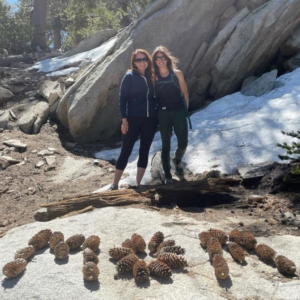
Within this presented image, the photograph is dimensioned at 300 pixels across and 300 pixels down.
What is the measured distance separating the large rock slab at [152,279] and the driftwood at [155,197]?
2.79 ft

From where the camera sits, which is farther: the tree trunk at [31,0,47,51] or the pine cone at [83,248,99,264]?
the tree trunk at [31,0,47,51]

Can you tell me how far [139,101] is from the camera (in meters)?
5.73

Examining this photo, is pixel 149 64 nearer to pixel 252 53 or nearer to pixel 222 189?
pixel 222 189

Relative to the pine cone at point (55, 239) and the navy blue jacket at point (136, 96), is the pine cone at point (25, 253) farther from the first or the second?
the navy blue jacket at point (136, 96)

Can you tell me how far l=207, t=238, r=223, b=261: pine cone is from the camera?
11.2 ft

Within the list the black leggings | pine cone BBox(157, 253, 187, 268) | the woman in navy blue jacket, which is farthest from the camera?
the black leggings

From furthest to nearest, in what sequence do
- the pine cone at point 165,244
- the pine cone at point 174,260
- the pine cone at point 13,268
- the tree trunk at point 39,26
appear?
the tree trunk at point 39,26
the pine cone at point 165,244
the pine cone at point 174,260
the pine cone at point 13,268

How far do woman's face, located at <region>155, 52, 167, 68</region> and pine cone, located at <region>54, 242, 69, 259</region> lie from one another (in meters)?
3.09

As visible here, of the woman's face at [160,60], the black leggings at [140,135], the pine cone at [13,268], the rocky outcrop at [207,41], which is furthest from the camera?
the rocky outcrop at [207,41]

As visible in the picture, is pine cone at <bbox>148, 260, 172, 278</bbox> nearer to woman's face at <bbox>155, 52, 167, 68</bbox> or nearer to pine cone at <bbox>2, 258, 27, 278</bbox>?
pine cone at <bbox>2, 258, 27, 278</bbox>

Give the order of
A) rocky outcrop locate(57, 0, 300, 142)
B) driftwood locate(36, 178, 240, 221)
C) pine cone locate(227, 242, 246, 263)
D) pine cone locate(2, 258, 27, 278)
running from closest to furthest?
pine cone locate(2, 258, 27, 278) < pine cone locate(227, 242, 246, 263) < driftwood locate(36, 178, 240, 221) < rocky outcrop locate(57, 0, 300, 142)

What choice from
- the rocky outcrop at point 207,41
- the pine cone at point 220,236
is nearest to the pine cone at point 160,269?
the pine cone at point 220,236

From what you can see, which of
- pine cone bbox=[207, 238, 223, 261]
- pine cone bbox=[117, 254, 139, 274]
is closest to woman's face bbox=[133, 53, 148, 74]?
pine cone bbox=[207, 238, 223, 261]

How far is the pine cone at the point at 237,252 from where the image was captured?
3.40m
